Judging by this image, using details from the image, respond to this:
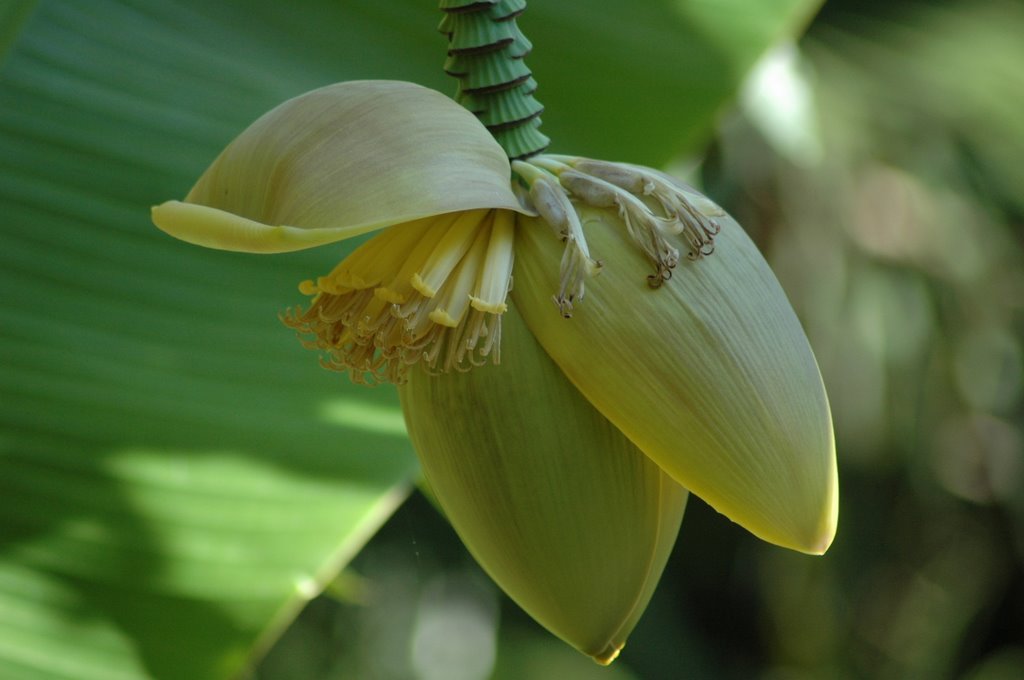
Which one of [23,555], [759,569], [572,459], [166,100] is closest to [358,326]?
[572,459]

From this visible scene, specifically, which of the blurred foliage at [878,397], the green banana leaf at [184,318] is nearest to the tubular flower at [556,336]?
the green banana leaf at [184,318]

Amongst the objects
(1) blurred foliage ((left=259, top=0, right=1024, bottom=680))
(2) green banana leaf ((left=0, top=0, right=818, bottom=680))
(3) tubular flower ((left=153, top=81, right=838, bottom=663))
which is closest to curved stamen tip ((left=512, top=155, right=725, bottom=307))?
(3) tubular flower ((left=153, top=81, right=838, bottom=663))

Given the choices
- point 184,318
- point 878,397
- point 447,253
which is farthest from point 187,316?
point 878,397

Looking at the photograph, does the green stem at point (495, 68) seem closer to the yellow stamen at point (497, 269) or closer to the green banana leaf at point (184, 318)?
the yellow stamen at point (497, 269)

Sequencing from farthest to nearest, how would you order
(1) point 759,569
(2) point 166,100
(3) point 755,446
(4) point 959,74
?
1. (1) point 759,569
2. (4) point 959,74
3. (2) point 166,100
4. (3) point 755,446

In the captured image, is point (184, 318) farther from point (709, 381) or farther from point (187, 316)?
point (709, 381)

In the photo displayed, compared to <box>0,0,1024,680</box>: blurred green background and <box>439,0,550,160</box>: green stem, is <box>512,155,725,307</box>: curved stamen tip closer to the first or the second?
<box>439,0,550,160</box>: green stem

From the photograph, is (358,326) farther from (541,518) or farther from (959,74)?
(959,74)
